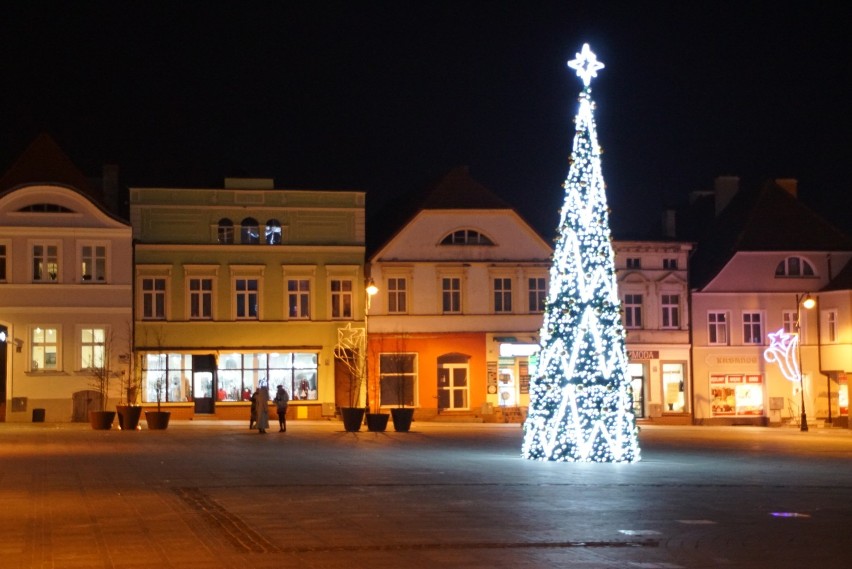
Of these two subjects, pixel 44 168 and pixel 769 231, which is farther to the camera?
pixel 769 231

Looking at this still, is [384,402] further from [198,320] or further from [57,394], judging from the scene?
[57,394]

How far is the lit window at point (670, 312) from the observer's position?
6475 cm

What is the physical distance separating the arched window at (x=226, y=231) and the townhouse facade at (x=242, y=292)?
51 millimetres

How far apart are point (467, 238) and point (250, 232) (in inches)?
395

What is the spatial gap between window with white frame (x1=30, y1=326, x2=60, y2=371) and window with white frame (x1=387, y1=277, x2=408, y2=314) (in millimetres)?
14951

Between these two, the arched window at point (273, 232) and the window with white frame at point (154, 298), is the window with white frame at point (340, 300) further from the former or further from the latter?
the window with white frame at point (154, 298)

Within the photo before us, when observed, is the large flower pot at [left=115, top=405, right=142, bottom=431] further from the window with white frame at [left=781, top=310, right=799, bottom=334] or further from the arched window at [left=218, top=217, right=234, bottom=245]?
the window with white frame at [left=781, top=310, right=799, bottom=334]

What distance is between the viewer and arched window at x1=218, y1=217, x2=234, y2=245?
201ft

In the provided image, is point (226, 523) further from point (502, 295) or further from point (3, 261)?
point (502, 295)

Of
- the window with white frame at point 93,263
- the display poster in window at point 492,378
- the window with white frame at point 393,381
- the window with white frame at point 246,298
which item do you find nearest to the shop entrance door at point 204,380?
the window with white frame at point 246,298

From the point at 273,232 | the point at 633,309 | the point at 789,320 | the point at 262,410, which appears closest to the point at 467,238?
the point at 633,309

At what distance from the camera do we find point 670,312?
213ft

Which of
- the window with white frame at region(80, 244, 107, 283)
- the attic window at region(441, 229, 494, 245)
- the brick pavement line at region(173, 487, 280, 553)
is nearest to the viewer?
the brick pavement line at region(173, 487, 280, 553)

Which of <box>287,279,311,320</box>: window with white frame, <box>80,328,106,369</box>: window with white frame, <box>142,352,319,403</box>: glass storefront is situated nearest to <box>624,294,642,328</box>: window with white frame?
<box>142,352,319,403</box>: glass storefront
